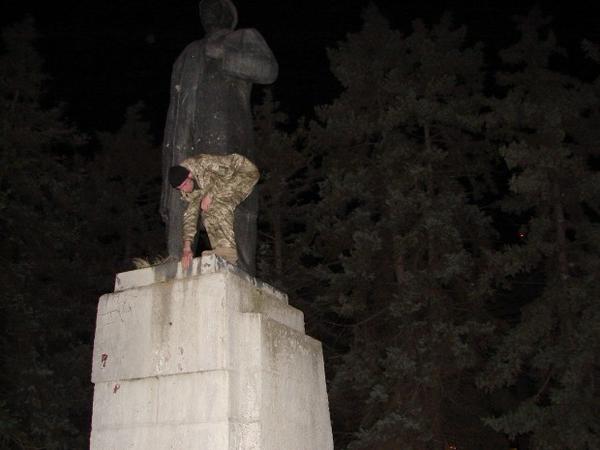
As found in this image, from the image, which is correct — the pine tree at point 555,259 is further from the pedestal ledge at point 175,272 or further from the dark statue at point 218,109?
the pedestal ledge at point 175,272

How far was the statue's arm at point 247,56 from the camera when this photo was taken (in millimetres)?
5398

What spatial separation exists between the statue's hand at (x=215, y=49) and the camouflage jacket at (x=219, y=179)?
1.06m

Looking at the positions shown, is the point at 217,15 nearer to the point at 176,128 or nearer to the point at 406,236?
the point at 176,128

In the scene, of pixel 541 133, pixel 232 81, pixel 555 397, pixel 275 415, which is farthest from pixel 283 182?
pixel 275 415

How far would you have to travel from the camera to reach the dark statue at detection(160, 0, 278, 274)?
5.32 m

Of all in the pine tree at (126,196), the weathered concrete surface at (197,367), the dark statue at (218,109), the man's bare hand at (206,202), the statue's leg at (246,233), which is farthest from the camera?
the pine tree at (126,196)

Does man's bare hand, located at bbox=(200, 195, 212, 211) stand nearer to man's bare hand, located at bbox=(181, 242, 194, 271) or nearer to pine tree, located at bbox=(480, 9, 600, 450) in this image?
man's bare hand, located at bbox=(181, 242, 194, 271)

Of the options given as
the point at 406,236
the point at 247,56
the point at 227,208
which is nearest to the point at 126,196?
the point at 406,236

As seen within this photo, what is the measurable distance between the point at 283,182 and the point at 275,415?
1447 centimetres

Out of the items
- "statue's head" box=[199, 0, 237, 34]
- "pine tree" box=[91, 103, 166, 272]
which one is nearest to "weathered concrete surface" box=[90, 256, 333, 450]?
"statue's head" box=[199, 0, 237, 34]

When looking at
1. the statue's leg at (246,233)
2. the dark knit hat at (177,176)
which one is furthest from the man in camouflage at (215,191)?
the statue's leg at (246,233)

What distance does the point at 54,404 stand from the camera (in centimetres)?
1442

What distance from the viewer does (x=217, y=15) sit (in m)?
5.76

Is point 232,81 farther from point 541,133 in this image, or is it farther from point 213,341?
point 541,133
